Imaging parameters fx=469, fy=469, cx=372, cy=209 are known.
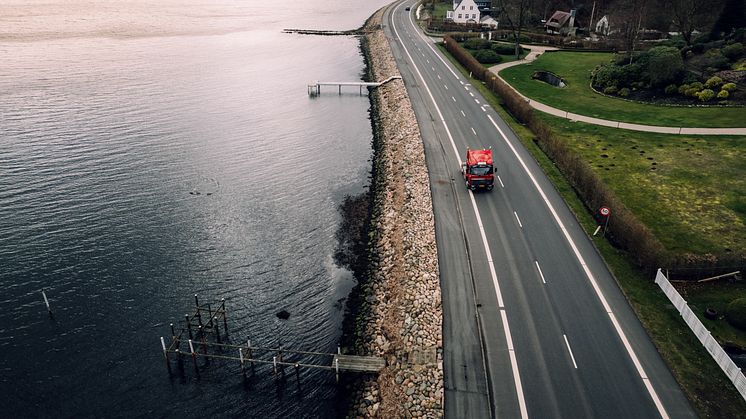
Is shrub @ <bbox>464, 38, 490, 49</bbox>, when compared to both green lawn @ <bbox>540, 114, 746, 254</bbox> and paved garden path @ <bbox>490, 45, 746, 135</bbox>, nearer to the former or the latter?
paved garden path @ <bbox>490, 45, 746, 135</bbox>

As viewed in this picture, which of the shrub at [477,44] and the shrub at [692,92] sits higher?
the shrub at [477,44]

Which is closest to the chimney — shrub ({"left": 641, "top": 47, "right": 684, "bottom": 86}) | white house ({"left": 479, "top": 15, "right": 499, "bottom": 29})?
white house ({"left": 479, "top": 15, "right": 499, "bottom": 29})

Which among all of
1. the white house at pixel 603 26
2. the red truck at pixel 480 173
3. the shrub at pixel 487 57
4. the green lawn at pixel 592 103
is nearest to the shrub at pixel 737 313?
the red truck at pixel 480 173

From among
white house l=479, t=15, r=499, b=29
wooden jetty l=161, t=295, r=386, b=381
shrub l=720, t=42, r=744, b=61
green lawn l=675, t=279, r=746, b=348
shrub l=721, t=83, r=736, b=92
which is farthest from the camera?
white house l=479, t=15, r=499, b=29

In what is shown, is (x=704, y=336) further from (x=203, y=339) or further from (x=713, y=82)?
(x=713, y=82)

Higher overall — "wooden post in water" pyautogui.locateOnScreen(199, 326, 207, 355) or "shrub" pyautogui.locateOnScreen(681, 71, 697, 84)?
"shrub" pyautogui.locateOnScreen(681, 71, 697, 84)

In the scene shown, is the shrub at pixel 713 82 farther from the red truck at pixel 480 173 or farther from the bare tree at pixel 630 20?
the red truck at pixel 480 173
